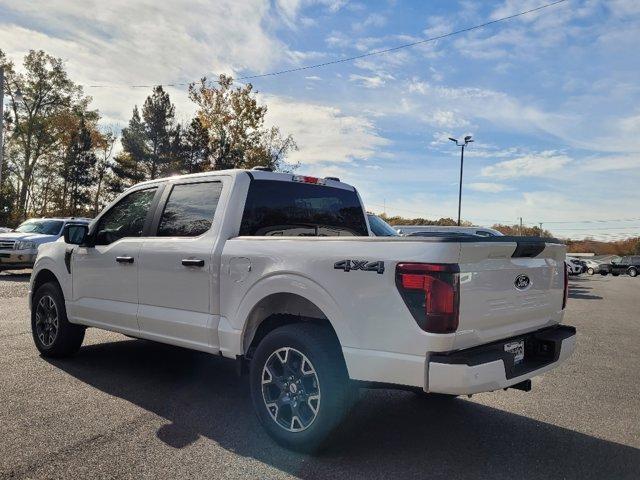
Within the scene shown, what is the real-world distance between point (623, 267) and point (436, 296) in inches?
2253

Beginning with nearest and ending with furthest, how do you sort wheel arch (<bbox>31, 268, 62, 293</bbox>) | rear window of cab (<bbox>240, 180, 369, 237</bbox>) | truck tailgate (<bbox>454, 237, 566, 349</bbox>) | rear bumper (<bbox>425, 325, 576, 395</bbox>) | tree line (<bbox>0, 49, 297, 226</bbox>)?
rear bumper (<bbox>425, 325, 576, 395</bbox>)
truck tailgate (<bbox>454, 237, 566, 349</bbox>)
rear window of cab (<bbox>240, 180, 369, 237</bbox>)
wheel arch (<bbox>31, 268, 62, 293</bbox>)
tree line (<bbox>0, 49, 297, 226</bbox>)

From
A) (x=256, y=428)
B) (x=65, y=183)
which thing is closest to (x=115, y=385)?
(x=256, y=428)

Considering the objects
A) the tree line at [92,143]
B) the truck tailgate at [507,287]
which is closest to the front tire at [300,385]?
the truck tailgate at [507,287]

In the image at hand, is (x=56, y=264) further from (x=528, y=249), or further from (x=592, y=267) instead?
(x=592, y=267)

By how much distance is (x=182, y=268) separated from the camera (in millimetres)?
4473

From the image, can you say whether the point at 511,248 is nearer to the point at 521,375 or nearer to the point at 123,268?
the point at 521,375

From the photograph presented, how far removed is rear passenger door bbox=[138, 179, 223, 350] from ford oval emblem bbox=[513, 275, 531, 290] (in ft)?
7.27

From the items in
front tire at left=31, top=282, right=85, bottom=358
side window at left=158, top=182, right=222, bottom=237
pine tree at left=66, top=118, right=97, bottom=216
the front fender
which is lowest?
front tire at left=31, top=282, right=85, bottom=358

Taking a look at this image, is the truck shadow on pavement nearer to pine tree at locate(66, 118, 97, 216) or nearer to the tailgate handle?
the tailgate handle

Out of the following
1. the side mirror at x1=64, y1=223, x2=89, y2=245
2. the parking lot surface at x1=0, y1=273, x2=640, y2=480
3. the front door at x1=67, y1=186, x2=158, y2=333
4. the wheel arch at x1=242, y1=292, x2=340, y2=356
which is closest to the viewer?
the parking lot surface at x1=0, y1=273, x2=640, y2=480

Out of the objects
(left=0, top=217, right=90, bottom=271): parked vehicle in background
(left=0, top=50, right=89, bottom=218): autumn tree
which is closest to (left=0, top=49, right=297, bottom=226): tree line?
(left=0, top=50, right=89, bottom=218): autumn tree

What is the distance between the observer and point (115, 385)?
199 inches

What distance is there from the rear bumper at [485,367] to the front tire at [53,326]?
4408mm

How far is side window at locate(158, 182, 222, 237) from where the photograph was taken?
457 cm
